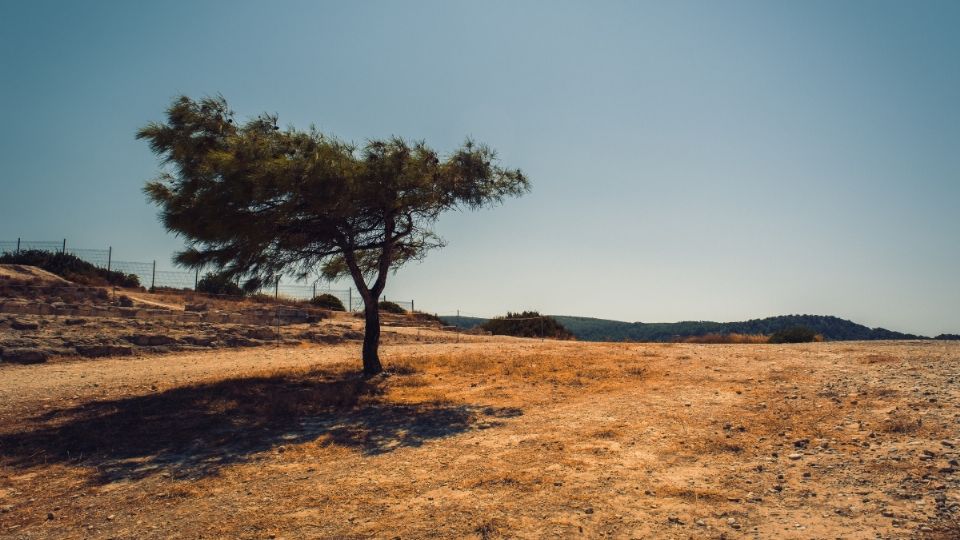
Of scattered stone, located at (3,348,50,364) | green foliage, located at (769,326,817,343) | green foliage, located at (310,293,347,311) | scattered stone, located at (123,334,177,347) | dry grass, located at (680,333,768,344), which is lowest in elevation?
scattered stone, located at (3,348,50,364)

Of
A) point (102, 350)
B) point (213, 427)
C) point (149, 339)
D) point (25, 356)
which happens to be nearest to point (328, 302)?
point (149, 339)

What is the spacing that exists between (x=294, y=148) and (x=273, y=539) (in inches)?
436

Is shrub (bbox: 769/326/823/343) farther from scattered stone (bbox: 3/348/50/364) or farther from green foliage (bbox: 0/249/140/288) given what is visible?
green foliage (bbox: 0/249/140/288)

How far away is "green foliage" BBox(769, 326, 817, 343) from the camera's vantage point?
1071 inches

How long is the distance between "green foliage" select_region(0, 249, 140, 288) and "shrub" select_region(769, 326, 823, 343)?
120 feet

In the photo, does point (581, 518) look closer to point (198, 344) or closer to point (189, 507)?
point (189, 507)

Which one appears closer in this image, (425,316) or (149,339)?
(149,339)

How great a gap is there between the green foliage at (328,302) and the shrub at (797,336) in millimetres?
27345

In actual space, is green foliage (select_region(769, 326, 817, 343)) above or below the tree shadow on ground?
above

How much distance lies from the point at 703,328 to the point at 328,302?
4162cm

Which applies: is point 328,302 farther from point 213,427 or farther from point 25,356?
point 213,427

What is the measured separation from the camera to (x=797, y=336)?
2741 centimetres

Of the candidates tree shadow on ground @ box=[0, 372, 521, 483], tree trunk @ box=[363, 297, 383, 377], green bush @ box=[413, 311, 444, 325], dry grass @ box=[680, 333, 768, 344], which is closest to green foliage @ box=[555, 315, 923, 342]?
dry grass @ box=[680, 333, 768, 344]

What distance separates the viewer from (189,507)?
7004 millimetres
